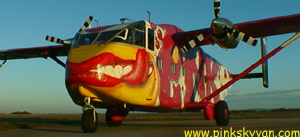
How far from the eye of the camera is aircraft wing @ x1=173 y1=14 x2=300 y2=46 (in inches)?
489

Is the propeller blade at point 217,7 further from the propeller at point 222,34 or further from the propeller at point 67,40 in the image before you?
the propeller at point 67,40

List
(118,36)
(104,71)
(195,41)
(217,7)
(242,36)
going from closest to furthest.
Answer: (104,71)
(118,36)
(242,36)
(195,41)
(217,7)

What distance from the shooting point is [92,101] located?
9.47 m

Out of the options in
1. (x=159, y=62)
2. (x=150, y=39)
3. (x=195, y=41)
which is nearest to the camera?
(x=150, y=39)

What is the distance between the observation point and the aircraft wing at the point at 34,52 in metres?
16.1

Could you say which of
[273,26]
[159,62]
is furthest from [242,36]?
[159,62]

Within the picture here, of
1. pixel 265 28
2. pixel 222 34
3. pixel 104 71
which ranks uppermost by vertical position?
pixel 265 28

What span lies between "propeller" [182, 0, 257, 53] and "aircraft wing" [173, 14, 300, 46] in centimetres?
45

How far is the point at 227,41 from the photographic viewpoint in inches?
493

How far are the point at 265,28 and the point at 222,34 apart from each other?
210 centimetres

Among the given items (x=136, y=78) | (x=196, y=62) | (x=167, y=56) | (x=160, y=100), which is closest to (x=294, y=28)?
(x=196, y=62)

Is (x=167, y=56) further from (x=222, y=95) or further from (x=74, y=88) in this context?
(x=222, y=95)

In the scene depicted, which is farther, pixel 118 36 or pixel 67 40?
pixel 67 40

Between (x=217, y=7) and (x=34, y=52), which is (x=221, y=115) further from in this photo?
(x=34, y=52)
